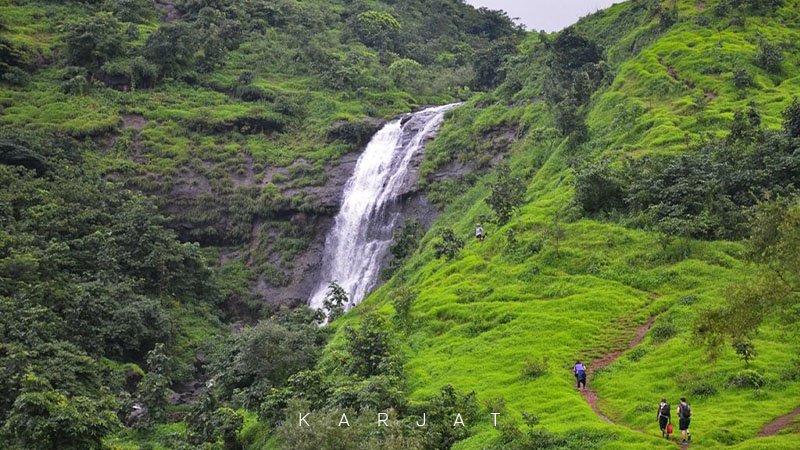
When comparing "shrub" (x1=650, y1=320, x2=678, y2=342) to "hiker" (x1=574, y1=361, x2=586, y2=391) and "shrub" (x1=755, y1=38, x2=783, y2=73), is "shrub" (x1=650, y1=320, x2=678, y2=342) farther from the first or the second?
"shrub" (x1=755, y1=38, x2=783, y2=73)

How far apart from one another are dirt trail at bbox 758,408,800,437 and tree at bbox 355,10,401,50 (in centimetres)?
8084

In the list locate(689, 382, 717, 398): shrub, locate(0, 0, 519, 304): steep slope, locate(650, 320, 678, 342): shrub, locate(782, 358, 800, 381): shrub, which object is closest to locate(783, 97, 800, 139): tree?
locate(650, 320, 678, 342): shrub

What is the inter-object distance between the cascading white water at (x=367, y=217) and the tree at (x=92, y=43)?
28676 millimetres

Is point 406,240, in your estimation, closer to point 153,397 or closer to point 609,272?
point 153,397

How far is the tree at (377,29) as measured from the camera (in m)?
95.4

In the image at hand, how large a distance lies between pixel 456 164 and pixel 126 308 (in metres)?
28.1

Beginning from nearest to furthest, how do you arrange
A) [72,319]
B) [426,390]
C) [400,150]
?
[426,390] → [72,319] → [400,150]

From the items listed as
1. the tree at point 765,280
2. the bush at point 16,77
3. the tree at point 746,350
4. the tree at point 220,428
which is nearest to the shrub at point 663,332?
the tree at point 746,350

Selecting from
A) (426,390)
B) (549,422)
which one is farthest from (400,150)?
(549,422)

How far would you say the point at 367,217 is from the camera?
5656cm

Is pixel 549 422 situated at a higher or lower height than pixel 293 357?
higher

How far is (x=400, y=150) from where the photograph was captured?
206 ft

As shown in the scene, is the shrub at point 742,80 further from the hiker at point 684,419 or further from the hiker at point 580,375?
the hiker at point 684,419

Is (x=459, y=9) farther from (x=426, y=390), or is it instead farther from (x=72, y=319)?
(x=426, y=390)
